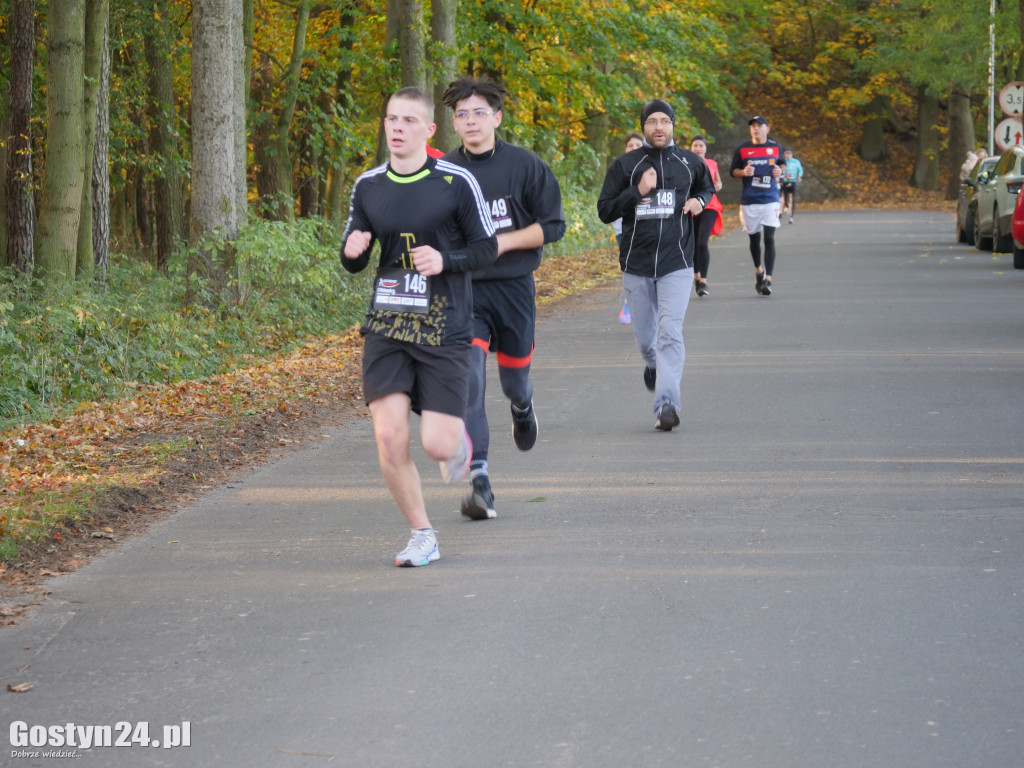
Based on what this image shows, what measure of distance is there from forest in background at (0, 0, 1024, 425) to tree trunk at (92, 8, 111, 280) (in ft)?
0.10

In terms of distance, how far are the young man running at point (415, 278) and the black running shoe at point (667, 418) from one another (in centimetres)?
345

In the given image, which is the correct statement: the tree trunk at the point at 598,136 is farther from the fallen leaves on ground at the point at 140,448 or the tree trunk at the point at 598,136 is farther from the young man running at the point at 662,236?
the young man running at the point at 662,236

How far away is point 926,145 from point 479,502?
59.1m

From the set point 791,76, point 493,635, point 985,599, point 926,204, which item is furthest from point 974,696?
point 791,76

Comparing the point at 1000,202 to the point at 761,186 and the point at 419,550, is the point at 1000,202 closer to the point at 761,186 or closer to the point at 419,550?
the point at 761,186

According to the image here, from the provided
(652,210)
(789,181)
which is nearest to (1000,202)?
(789,181)

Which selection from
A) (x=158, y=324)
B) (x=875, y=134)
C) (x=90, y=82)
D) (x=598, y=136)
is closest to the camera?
(x=158, y=324)

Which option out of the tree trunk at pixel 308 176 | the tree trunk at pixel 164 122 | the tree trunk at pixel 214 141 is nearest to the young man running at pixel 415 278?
the tree trunk at pixel 214 141

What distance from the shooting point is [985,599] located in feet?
18.1

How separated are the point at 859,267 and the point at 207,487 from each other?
1753 cm

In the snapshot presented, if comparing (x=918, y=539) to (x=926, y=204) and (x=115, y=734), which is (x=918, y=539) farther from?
(x=926, y=204)

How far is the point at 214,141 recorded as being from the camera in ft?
51.6

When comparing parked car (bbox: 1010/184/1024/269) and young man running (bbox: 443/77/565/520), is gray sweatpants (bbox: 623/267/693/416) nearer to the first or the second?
young man running (bbox: 443/77/565/520)

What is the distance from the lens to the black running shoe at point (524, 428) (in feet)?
25.2
